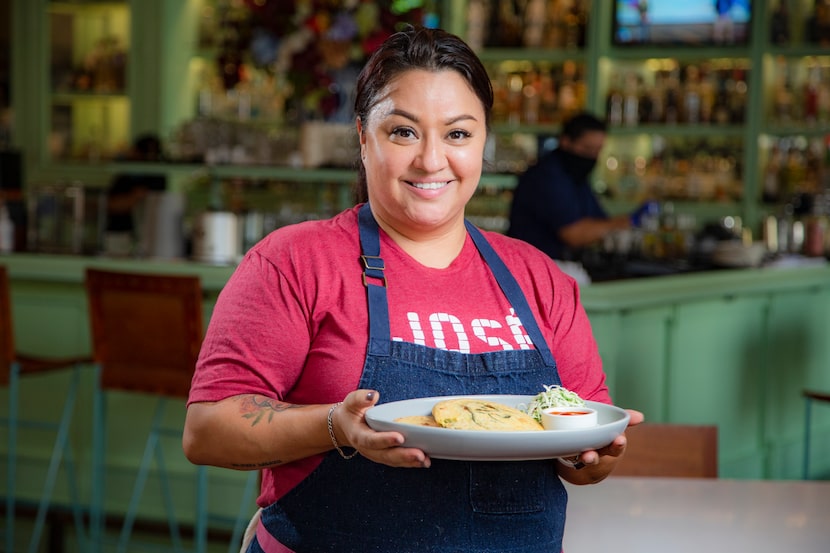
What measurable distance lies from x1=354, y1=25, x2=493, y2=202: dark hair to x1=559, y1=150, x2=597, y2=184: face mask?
11.2 ft

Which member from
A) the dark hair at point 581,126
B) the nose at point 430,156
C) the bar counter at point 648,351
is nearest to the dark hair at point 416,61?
the nose at point 430,156

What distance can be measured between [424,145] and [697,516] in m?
0.79

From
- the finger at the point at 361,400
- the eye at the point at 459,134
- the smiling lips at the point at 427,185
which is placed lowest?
the finger at the point at 361,400

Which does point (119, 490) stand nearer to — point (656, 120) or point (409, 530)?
point (409, 530)

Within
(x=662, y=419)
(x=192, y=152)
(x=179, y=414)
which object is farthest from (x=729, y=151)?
Result: (x=179, y=414)

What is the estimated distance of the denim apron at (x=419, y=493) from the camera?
159cm

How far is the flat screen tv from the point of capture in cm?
647

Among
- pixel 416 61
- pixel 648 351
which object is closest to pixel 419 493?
pixel 416 61

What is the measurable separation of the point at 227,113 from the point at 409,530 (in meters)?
5.69

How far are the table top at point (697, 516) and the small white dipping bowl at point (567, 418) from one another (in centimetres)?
38

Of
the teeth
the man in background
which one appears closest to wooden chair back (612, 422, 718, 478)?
the teeth

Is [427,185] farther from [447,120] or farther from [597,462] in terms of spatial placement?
[597,462]

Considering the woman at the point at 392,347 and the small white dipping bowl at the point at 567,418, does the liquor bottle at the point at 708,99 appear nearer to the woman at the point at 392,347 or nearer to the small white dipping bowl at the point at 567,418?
the woman at the point at 392,347

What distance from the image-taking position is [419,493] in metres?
1.59
